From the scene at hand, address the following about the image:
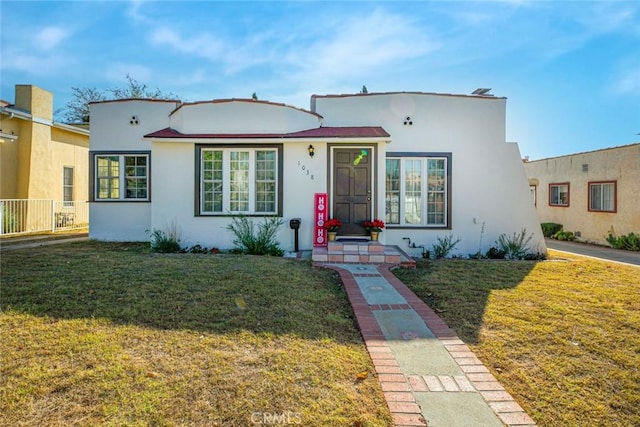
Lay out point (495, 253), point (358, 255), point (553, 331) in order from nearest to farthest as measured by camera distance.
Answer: point (553, 331) → point (358, 255) → point (495, 253)

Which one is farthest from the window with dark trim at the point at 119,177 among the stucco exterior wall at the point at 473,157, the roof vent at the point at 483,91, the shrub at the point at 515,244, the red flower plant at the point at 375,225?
the shrub at the point at 515,244

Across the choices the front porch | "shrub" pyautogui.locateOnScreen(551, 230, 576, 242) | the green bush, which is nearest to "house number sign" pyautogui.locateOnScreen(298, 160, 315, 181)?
the front porch

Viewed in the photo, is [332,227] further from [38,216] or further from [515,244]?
[38,216]

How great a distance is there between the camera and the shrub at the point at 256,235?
30.1ft

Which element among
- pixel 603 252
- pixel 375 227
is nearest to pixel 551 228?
pixel 603 252

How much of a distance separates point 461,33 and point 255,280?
8657mm

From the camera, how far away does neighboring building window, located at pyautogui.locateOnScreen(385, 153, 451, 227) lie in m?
10.2

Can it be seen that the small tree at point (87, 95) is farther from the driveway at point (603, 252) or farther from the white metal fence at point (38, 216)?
the driveway at point (603, 252)

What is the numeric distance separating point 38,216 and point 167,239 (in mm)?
8940

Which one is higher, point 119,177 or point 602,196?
point 119,177

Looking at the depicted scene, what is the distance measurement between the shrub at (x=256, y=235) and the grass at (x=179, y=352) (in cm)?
276

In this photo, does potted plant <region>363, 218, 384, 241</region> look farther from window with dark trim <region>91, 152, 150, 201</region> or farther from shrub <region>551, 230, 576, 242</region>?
shrub <region>551, 230, 576, 242</region>

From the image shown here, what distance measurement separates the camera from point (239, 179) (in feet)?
32.2

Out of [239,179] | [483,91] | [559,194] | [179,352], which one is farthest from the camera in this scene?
[559,194]
